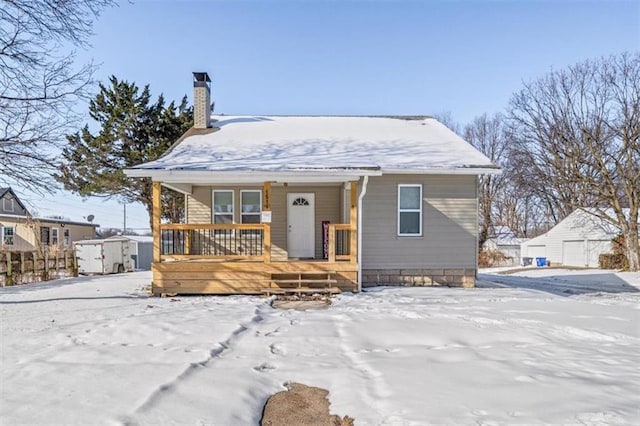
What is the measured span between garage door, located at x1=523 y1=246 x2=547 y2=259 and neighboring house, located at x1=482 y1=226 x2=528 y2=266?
Result: 5.46ft

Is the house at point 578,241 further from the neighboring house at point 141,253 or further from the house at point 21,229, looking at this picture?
the house at point 21,229

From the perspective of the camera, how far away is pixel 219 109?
21.6 m

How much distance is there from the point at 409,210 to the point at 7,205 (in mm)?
28823

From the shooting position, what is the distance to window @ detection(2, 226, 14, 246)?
954 inches

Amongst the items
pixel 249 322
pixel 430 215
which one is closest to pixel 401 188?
pixel 430 215

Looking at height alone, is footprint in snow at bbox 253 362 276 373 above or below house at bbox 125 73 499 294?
below

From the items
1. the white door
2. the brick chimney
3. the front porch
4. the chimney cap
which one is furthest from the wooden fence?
the white door

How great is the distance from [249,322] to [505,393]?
12.0 feet

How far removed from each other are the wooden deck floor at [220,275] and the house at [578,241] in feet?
60.8

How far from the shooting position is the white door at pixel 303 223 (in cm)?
1077

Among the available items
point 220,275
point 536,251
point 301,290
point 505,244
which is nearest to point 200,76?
point 220,275

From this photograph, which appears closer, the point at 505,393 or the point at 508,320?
the point at 505,393

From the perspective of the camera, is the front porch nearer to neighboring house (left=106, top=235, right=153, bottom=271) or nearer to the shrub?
neighboring house (left=106, top=235, right=153, bottom=271)

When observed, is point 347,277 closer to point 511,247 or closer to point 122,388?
point 122,388
